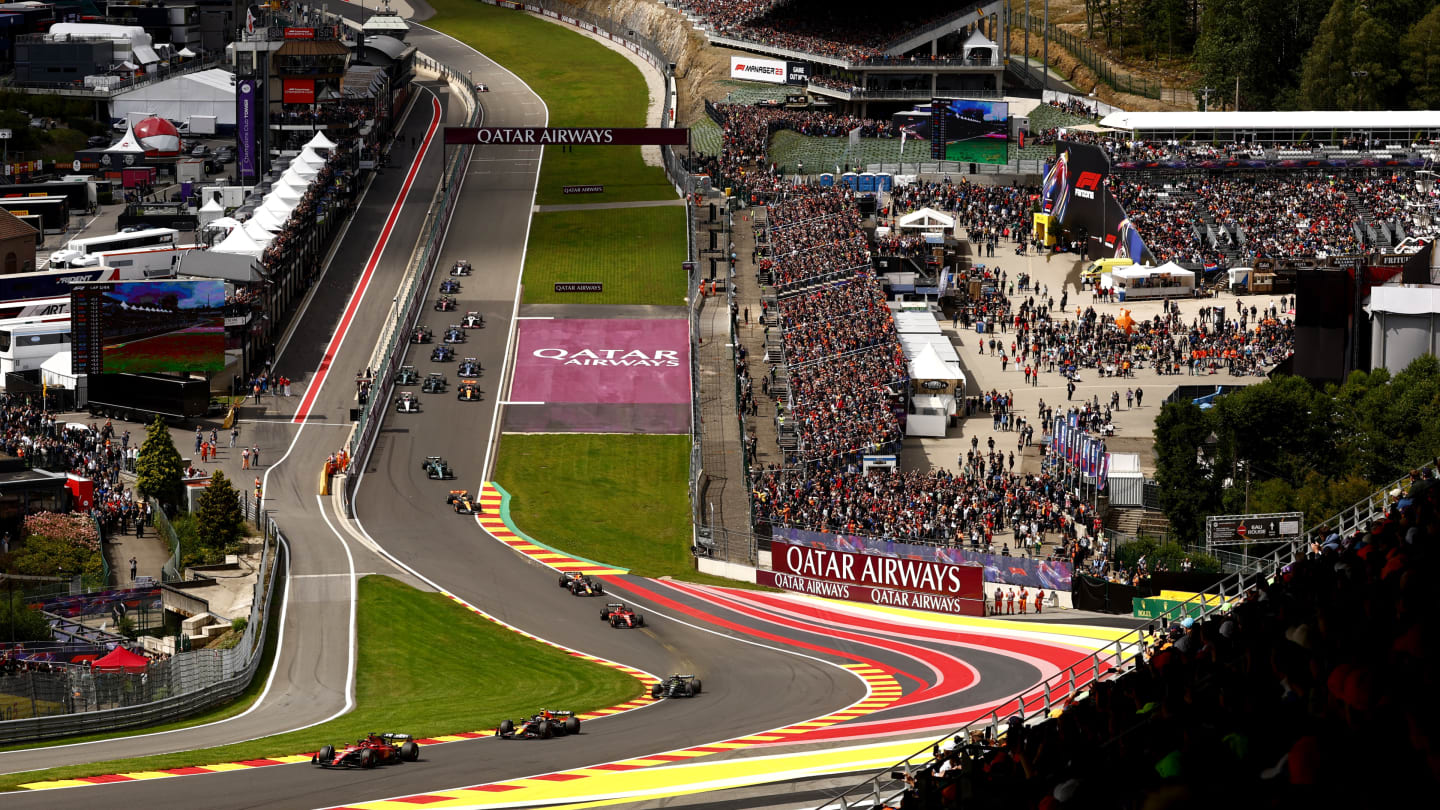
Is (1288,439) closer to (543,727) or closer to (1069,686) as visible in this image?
(543,727)

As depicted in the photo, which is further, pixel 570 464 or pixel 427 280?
pixel 427 280

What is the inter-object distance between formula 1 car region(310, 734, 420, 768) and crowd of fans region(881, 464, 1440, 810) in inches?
538

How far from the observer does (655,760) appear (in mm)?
34062

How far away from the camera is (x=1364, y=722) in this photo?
549 inches

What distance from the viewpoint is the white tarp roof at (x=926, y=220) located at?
82875 millimetres

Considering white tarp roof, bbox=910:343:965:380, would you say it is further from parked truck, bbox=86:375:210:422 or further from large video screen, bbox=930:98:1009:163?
large video screen, bbox=930:98:1009:163

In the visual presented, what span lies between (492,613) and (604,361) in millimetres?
26353

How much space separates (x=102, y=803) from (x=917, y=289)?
5219 centimetres

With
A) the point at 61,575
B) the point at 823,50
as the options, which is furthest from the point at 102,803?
the point at 823,50

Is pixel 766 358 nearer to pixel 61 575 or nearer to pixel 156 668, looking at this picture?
pixel 61 575

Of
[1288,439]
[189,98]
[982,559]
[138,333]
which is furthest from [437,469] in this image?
[189,98]

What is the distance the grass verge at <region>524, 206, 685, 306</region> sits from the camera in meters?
82.4

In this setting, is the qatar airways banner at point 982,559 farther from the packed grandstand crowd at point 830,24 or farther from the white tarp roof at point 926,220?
the packed grandstand crowd at point 830,24

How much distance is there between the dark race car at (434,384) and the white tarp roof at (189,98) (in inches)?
2042
